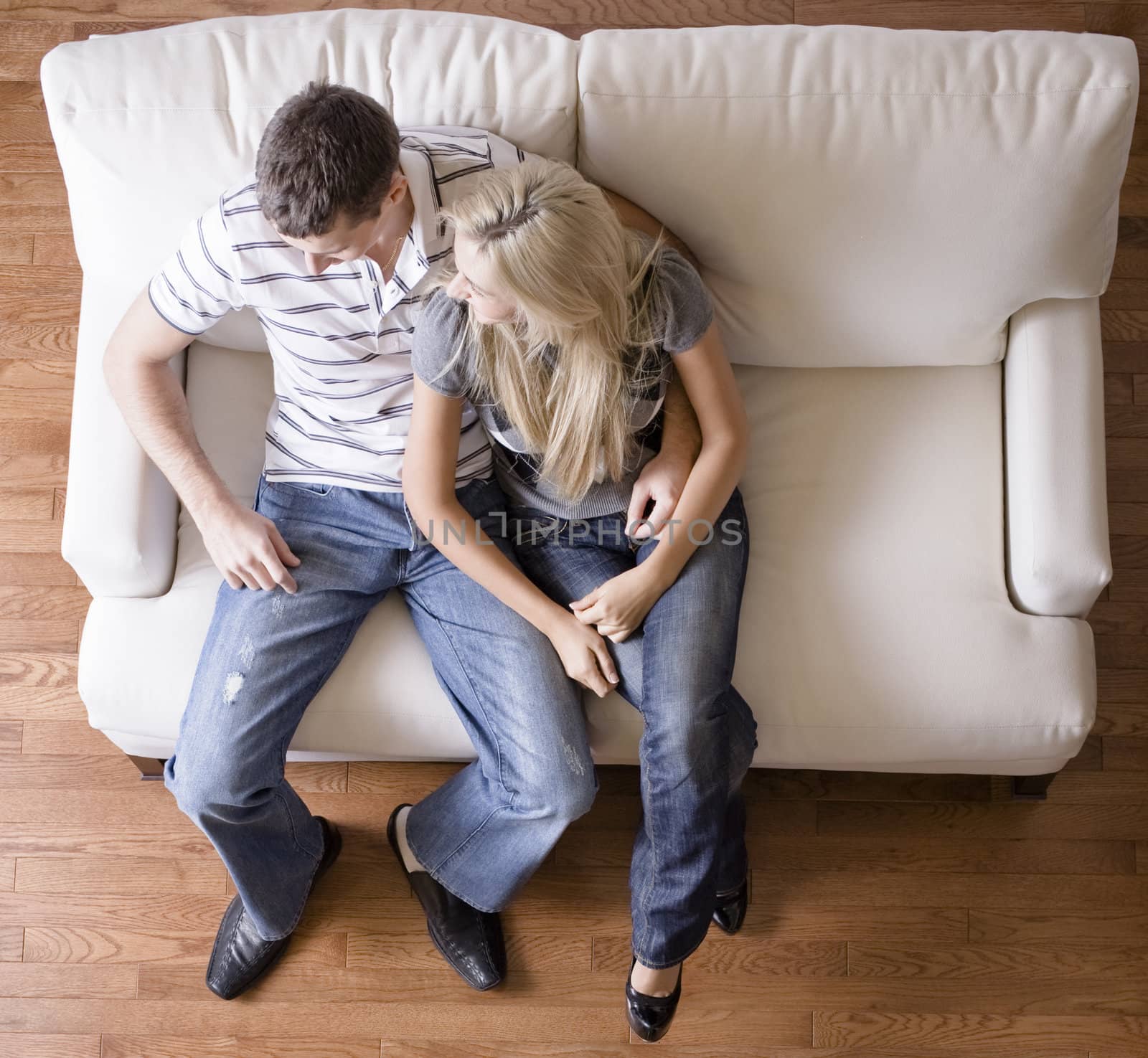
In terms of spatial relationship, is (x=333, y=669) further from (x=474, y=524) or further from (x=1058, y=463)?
(x=1058, y=463)

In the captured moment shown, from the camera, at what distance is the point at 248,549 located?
1355mm

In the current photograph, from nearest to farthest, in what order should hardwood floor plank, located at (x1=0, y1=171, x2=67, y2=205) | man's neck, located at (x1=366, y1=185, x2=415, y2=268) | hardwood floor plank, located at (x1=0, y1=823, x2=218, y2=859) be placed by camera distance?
man's neck, located at (x1=366, y1=185, x2=415, y2=268)
hardwood floor plank, located at (x1=0, y1=823, x2=218, y2=859)
hardwood floor plank, located at (x1=0, y1=171, x2=67, y2=205)

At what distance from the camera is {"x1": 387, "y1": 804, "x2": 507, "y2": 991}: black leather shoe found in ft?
5.33

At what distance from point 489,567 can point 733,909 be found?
0.72 m

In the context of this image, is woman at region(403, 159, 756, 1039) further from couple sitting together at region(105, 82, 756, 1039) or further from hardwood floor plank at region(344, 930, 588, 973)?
hardwood floor plank at region(344, 930, 588, 973)

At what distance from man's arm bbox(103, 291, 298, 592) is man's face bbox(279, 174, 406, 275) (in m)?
0.26

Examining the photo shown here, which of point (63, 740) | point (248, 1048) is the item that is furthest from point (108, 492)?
point (248, 1048)

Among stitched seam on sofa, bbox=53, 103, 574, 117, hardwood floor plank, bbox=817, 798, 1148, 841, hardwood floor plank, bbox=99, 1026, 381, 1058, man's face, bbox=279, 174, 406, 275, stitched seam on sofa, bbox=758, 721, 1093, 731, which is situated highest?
stitched seam on sofa, bbox=53, 103, 574, 117

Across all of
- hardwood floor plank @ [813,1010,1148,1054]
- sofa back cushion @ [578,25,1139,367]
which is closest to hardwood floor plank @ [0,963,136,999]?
hardwood floor plank @ [813,1010,1148,1054]

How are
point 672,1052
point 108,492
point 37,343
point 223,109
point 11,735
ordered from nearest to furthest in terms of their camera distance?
point 223,109 → point 108,492 → point 672,1052 → point 11,735 → point 37,343

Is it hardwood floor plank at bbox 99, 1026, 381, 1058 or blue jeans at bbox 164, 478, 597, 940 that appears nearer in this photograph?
blue jeans at bbox 164, 478, 597, 940

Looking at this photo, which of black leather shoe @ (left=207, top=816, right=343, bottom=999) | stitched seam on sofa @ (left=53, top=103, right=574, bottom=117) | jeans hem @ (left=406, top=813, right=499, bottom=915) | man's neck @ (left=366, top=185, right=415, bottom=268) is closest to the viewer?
man's neck @ (left=366, top=185, right=415, bottom=268)

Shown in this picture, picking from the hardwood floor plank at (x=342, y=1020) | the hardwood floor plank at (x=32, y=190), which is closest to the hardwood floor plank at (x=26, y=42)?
the hardwood floor plank at (x=32, y=190)

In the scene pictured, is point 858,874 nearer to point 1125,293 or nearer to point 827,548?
point 827,548
